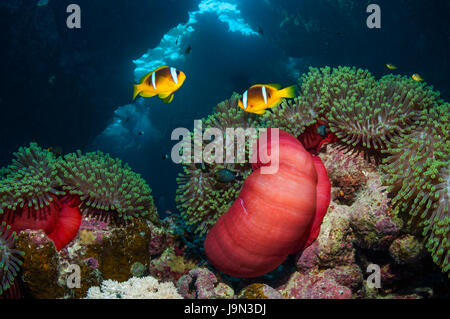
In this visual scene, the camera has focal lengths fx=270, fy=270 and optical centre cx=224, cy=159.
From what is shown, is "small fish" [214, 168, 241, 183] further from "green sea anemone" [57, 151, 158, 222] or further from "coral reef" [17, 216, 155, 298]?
"coral reef" [17, 216, 155, 298]

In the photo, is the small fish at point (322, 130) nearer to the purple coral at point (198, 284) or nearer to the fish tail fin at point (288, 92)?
the fish tail fin at point (288, 92)

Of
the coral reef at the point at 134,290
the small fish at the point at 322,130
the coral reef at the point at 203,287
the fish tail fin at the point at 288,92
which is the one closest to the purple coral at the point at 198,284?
the coral reef at the point at 203,287

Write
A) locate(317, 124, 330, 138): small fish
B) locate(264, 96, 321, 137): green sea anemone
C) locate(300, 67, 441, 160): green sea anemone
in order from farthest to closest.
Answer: locate(264, 96, 321, 137): green sea anemone, locate(317, 124, 330, 138): small fish, locate(300, 67, 441, 160): green sea anemone

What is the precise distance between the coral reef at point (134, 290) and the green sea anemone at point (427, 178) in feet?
7.87

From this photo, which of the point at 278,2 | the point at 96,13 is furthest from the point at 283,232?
the point at 278,2

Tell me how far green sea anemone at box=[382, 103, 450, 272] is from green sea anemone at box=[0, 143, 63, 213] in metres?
3.41

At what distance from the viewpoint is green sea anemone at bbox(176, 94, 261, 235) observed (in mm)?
2994

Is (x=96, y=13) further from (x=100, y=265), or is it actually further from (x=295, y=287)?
(x=295, y=287)

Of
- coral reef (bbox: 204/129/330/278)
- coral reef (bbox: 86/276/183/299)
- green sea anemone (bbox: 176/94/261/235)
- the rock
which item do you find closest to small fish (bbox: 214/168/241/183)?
green sea anemone (bbox: 176/94/261/235)

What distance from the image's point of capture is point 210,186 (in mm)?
3080

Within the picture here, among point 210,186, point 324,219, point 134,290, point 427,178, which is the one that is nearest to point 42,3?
point 210,186

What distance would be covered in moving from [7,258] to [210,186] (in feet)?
6.63

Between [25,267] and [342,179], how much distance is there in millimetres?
3211
